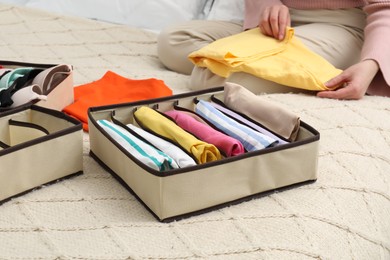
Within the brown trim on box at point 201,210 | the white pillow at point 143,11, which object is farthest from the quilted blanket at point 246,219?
the white pillow at point 143,11

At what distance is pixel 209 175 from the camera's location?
40.3 inches

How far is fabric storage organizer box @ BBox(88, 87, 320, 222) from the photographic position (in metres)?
1.01

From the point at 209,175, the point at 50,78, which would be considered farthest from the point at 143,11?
the point at 209,175

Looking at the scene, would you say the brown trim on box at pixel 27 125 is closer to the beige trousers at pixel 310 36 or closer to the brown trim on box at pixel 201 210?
the brown trim on box at pixel 201 210

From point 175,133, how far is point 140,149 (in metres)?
0.07

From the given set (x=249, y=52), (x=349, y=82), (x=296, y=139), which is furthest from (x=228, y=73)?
(x=296, y=139)

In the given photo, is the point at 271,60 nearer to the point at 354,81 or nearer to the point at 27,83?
the point at 354,81

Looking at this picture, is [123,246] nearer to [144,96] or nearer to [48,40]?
[144,96]

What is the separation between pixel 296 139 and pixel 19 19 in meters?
1.30

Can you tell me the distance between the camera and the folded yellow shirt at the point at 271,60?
1.59 m

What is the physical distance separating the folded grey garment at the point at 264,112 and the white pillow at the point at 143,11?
97 cm

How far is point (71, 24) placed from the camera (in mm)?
2166

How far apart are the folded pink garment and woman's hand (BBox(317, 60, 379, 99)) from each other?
478mm

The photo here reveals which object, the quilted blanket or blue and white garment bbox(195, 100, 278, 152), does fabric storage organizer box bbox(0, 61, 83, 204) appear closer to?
the quilted blanket
